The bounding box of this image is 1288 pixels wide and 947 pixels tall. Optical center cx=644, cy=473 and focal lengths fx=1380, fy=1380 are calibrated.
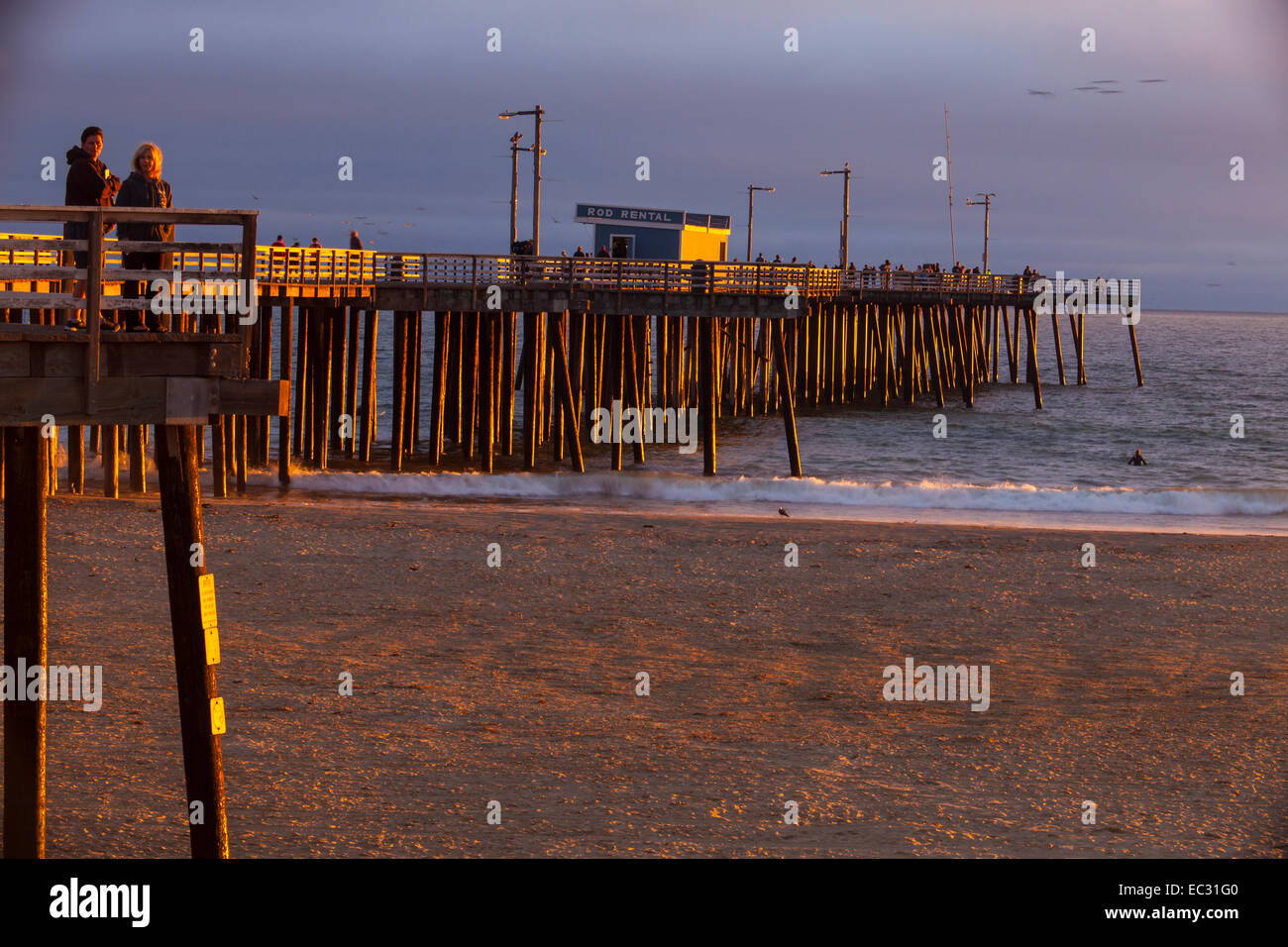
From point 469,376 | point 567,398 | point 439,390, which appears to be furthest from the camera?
point 469,376

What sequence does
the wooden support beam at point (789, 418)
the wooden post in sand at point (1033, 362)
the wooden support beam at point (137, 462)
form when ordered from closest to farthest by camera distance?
the wooden support beam at point (137, 462) < the wooden support beam at point (789, 418) < the wooden post in sand at point (1033, 362)

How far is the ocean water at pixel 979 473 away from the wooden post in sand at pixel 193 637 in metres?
15.9

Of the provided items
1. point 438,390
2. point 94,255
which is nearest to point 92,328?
point 94,255

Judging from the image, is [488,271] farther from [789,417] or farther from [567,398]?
[789,417]

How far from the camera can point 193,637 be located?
6.25 m

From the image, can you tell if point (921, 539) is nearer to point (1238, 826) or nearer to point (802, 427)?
point (1238, 826)

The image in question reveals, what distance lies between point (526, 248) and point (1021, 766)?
28.2m

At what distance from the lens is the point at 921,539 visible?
667 inches

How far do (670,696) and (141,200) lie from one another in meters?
4.94

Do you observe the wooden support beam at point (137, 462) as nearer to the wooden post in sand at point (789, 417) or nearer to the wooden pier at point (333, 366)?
the wooden pier at point (333, 366)

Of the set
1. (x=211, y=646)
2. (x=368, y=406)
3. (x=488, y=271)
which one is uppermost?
(x=488, y=271)

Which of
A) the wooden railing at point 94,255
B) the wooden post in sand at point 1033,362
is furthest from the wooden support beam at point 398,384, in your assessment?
the wooden post in sand at point 1033,362

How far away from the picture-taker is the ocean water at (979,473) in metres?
23.0

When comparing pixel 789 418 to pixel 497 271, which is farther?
pixel 789 418
